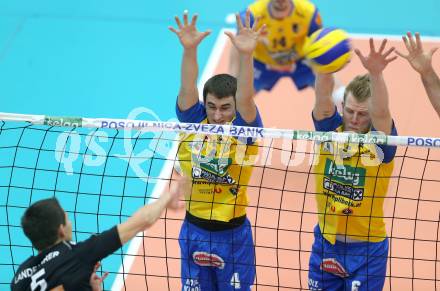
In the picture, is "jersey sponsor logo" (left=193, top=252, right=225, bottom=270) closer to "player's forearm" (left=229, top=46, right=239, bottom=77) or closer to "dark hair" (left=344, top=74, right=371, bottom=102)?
"dark hair" (left=344, top=74, right=371, bottom=102)

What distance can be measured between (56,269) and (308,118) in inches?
201

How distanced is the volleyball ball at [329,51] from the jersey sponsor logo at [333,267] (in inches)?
51.3

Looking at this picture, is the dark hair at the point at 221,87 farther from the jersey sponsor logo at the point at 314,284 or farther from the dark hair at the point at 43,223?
the dark hair at the point at 43,223

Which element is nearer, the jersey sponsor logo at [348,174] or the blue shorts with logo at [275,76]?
the jersey sponsor logo at [348,174]

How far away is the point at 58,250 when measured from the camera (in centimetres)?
414

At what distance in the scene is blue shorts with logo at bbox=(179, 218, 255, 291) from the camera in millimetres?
5379

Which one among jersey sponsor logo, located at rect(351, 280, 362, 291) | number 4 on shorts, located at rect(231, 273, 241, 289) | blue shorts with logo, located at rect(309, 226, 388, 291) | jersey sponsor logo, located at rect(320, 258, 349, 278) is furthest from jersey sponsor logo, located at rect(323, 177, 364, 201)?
number 4 on shorts, located at rect(231, 273, 241, 289)

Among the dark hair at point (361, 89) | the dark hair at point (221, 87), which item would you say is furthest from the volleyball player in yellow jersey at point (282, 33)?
the dark hair at point (361, 89)

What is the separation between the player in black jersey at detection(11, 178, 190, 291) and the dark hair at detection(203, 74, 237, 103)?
4.50 feet

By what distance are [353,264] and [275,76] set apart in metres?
3.14

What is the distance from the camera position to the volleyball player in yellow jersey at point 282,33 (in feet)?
25.3

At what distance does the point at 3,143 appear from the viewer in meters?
8.43

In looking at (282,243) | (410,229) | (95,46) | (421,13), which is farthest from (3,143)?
(421,13)

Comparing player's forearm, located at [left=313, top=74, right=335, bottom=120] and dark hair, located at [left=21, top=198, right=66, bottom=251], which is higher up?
player's forearm, located at [left=313, top=74, right=335, bottom=120]
